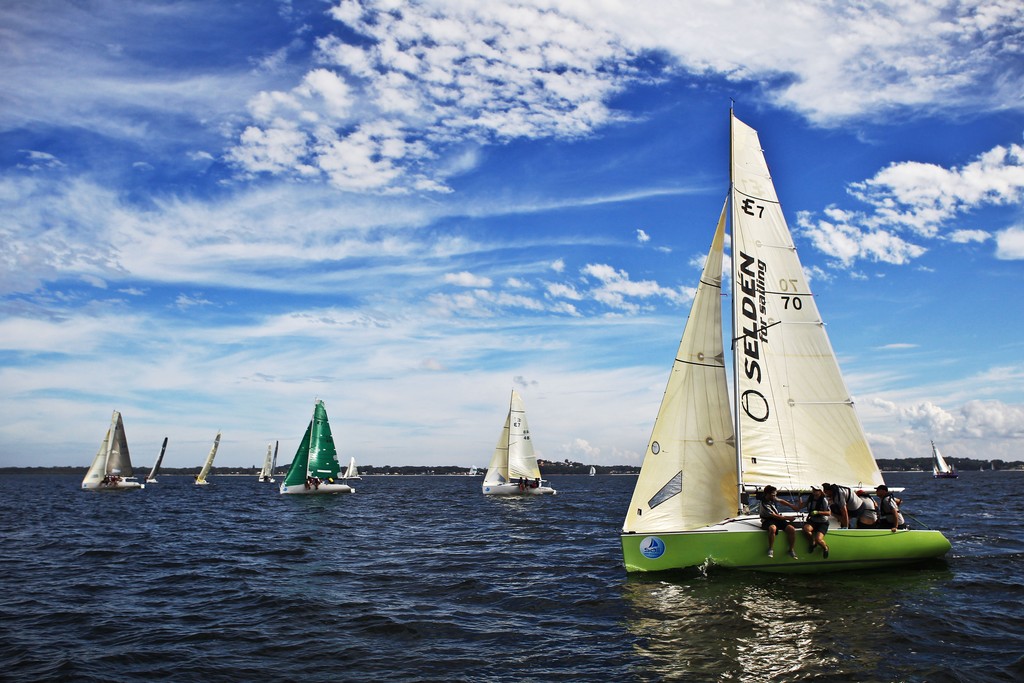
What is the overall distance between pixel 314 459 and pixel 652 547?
4788 cm

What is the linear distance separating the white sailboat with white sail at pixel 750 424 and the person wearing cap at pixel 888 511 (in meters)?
0.34

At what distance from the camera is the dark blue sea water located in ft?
32.7

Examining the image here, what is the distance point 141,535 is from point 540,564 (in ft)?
61.4

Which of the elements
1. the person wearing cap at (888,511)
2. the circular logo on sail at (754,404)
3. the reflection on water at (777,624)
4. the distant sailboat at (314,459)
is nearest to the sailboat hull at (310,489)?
the distant sailboat at (314,459)

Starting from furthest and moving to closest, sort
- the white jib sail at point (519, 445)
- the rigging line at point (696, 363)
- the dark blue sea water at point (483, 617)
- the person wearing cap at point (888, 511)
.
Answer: the white jib sail at point (519, 445) → the rigging line at point (696, 363) → the person wearing cap at point (888, 511) → the dark blue sea water at point (483, 617)

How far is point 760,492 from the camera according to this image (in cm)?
1573

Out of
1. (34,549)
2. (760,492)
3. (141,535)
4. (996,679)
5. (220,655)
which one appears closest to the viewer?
(996,679)

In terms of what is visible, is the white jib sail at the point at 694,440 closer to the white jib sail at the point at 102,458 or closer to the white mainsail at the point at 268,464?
the white jib sail at the point at 102,458

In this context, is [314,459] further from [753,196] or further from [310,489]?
[753,196]

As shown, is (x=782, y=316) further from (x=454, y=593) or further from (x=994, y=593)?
(x=454, y=593)

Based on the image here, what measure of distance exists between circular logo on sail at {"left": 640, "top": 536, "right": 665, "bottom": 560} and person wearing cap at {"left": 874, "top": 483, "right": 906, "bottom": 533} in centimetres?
569

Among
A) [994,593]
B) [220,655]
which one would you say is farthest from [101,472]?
[994,593]

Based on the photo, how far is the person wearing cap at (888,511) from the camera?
52.9 ft

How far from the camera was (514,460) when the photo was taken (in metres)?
55.3
